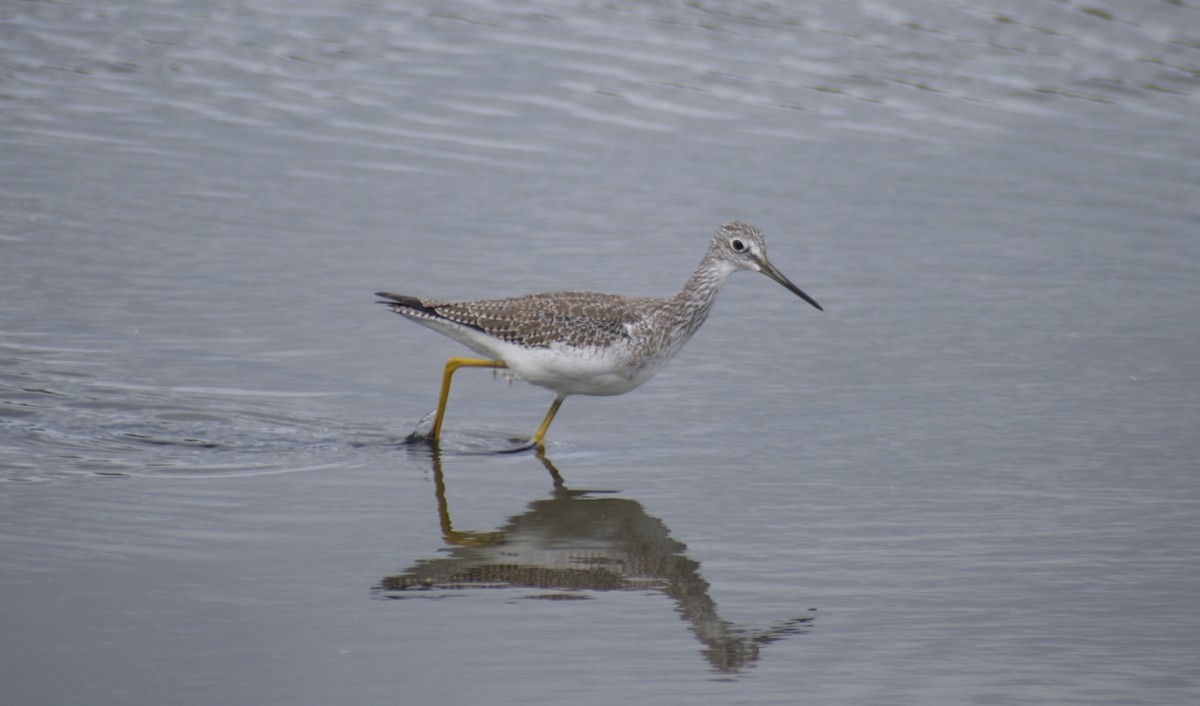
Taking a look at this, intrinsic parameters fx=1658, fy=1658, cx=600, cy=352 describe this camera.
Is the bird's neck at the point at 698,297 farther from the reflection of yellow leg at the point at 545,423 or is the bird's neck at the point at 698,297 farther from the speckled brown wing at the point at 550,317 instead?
the reflection of yellow leg at the point at 545,423

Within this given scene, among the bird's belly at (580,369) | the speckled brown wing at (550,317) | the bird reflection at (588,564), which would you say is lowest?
the bird reflection at (588,564)

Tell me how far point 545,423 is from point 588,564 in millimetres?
1890

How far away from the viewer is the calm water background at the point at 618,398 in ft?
22.2

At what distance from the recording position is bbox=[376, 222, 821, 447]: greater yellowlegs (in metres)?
9.34

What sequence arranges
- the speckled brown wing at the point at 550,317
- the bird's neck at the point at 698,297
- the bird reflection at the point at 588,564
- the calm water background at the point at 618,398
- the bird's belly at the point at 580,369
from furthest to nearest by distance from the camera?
the bird's neck at the point at 698,297, the speckled brown wing at the point at 550,317, the bird's belly at the point at 580,369, the bird reflection at the point at 588,564, the calm water background at the point at 618,398

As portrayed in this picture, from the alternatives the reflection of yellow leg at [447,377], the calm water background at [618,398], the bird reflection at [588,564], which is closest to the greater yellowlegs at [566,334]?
the reflection of yellow leg at [447,377]

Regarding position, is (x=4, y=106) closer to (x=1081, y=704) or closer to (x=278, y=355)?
(x=278, y=355)

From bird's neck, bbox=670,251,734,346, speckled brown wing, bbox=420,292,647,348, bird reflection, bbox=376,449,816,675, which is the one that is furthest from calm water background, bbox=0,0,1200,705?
speckled brown wing, bbox=420,292,647,348

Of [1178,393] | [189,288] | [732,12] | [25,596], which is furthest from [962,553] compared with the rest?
[732,12]

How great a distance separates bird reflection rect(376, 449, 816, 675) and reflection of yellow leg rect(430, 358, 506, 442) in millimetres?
837

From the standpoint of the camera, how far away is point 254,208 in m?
13.0

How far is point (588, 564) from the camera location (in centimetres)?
767

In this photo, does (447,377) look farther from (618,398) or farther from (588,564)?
(588,564)

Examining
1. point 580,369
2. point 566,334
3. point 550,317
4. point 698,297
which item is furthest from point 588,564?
point 698,297
